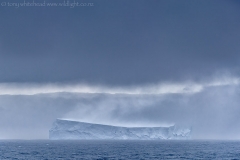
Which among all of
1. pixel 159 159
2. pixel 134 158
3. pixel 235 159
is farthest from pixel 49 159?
pixel 235 159

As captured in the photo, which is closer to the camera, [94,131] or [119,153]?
[119,153]

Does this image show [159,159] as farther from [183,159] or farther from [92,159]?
[92,159]

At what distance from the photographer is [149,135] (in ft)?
636

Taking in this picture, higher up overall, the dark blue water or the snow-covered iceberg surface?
the snow-covered iceberg surface

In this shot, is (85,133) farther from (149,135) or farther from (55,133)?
(149,135)

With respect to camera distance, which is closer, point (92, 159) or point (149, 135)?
point (92, 159)

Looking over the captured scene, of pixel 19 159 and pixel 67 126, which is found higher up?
pixel 67 126

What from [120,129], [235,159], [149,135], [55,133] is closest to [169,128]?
[149,135]

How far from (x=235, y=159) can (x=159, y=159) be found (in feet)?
50.3

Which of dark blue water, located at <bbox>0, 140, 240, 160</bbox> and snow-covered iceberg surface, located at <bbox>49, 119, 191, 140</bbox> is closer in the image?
dark blue water, located at <bbox>0, 140, 240, 160</bbox>

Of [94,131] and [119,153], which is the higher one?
[94,131]

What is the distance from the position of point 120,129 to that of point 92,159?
398ft

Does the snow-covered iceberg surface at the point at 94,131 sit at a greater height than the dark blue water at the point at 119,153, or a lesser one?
greater

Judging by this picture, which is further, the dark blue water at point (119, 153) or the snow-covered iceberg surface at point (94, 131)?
the snow-covered iceberg surface at point (94, 131)
